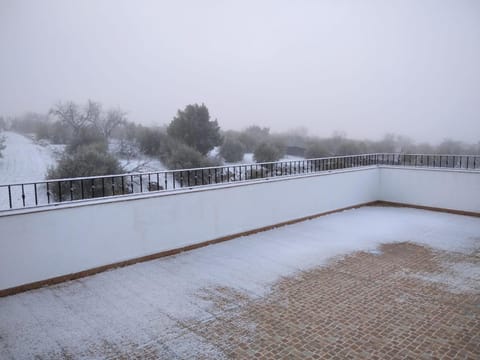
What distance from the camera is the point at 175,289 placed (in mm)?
4012

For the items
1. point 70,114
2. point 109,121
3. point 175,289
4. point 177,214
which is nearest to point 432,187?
point 177,214

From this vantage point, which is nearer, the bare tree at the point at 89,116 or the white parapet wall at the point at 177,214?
the white parapet wall at the point at 177,214

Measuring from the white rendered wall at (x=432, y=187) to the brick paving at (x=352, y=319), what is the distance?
388 centimetres

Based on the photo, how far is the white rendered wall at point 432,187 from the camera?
766 centimetres

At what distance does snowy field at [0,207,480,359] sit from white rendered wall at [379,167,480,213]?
111cm

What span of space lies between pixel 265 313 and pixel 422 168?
649cm

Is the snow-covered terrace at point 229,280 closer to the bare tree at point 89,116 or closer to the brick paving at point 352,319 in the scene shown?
the brick paving at point 352,319

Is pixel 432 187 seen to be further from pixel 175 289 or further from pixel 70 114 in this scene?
pixel 70 114

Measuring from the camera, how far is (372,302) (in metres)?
3.66

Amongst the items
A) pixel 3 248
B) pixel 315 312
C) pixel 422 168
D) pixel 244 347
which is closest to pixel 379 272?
pixel 315 312

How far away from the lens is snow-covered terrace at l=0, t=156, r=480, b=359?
2939 mm

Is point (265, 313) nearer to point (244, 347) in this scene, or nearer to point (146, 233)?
point (244, 347)

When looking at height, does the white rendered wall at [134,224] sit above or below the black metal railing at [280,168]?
below

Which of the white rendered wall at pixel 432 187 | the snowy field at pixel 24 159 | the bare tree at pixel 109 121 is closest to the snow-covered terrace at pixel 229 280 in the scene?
the white rendered wall at pixel 432 187
